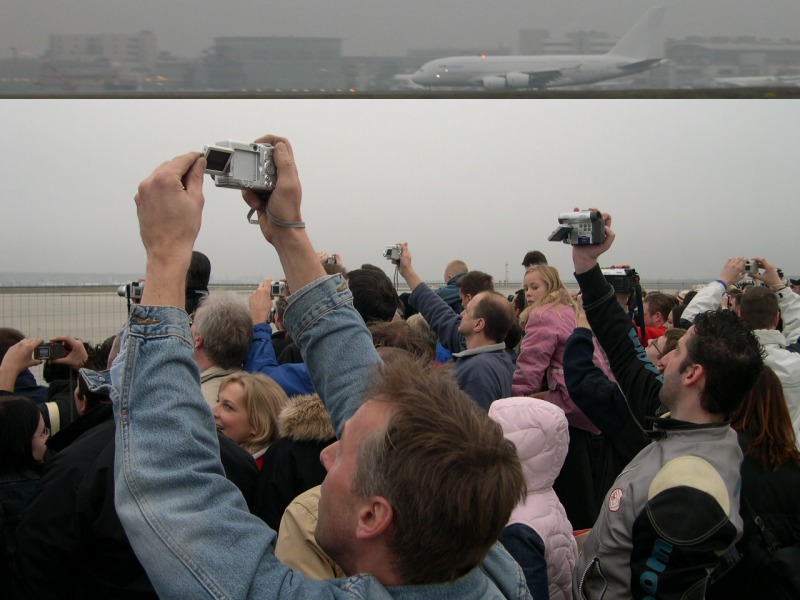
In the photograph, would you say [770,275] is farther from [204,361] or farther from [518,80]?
[204,361]

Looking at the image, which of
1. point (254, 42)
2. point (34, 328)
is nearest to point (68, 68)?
point (254, 42)

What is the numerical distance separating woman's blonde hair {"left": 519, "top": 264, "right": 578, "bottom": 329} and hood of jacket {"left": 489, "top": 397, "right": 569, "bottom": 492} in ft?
6.91

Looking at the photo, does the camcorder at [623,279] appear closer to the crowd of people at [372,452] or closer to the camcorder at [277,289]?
the crowd of people at [372,452]

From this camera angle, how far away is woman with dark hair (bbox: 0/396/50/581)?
8.05ft

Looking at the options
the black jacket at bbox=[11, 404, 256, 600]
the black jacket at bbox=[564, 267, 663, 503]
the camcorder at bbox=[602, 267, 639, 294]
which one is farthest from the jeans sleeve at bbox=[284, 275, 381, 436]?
the camcorder at bbox=[602, 267, 639, 294]

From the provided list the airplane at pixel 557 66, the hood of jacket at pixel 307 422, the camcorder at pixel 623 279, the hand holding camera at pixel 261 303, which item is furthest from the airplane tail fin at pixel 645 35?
the hand holding camera at pixel 261 303

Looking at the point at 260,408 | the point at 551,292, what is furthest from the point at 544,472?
the point at 551,292

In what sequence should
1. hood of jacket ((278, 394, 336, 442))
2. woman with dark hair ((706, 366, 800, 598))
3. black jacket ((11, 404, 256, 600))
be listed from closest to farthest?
black jacket ((11, 404, 256, 600)) → woman with dark hair ((706, 366, 800, 598)) → hood of jacket ((278, 394, 336, 442))

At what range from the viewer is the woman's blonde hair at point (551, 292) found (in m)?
4.50

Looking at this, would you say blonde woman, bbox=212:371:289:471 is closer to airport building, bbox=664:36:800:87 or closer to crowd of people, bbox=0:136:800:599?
crowd of people, bbox=0:136:800:599

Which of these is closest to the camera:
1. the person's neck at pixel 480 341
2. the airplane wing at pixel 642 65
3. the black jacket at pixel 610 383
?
the black jacket at pixel 610 383

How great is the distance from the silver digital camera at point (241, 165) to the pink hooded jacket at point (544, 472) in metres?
1.27

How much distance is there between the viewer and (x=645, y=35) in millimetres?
3088

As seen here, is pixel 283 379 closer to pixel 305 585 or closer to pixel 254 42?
pixel 254 42
